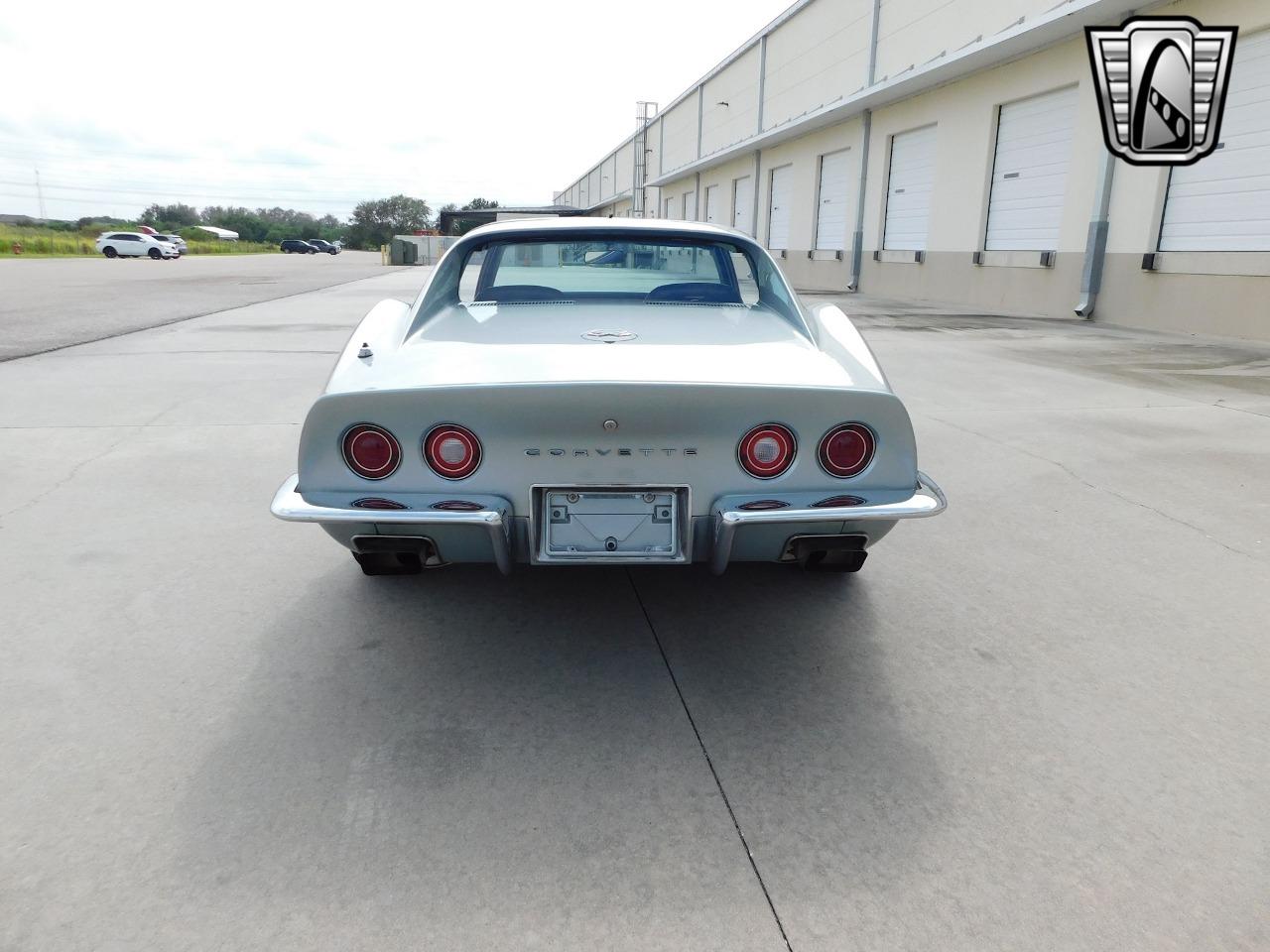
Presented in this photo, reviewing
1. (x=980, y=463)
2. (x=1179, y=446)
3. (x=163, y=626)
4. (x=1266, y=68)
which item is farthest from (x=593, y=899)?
(x=1266, y=68)

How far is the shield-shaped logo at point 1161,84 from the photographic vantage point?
1120cm

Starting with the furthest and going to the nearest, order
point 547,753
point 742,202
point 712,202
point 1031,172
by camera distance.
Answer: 1. point 712,202
2. point 742,202
3. point 1031,172
4. point 547,753

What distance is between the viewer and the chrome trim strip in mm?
2279

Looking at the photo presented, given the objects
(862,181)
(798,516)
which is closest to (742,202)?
(862,181)

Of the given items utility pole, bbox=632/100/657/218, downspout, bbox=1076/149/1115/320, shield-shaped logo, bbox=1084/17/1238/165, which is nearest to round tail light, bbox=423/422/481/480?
shield-shaped logo, bbox=1084/17/1238/165

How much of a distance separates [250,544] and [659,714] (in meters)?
2.09

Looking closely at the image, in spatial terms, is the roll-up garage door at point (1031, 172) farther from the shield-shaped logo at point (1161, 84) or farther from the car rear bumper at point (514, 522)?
the car rear bumper at point (514, 522)

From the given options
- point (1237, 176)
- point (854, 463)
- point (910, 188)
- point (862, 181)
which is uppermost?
point (862, 181)

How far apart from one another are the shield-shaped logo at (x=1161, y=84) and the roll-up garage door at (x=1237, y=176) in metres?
0.15

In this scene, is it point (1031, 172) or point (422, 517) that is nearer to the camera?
point (422, 517)

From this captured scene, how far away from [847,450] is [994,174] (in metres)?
15.7

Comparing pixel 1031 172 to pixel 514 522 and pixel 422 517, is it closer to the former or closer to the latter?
pixel 514 522

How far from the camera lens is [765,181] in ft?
91.1

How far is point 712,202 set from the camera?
3472cm
